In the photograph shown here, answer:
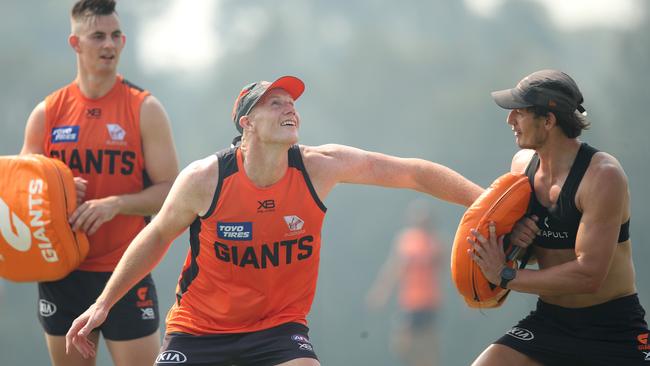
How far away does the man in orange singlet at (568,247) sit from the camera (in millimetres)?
3713

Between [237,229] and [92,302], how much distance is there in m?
1.34

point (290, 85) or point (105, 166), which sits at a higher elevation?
point (290, 85)

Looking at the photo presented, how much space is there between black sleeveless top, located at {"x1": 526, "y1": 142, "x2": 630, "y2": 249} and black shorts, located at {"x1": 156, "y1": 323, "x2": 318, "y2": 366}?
1184mm

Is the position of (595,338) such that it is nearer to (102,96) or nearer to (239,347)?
(239,347)

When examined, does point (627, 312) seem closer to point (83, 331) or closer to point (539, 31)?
point (83, 331)

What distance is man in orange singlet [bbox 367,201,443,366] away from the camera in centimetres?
1019

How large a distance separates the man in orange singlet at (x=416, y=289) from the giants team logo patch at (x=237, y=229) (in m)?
6.31

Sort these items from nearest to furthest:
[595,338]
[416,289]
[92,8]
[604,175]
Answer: [604,175]
[595,338]
[92,8]
[416,289]

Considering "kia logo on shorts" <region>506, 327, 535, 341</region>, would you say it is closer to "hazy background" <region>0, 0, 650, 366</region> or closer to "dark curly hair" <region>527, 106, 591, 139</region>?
"dark curly hair" <region>527, 106, 591, 139</region>

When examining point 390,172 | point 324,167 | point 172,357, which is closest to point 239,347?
point 172,357

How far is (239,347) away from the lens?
3959 mm

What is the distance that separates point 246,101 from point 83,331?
4.25 feet

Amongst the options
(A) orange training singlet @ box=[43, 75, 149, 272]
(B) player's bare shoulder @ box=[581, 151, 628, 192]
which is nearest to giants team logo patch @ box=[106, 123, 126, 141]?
(A) orange training singlet @ box=[43, 75, 149, 272]

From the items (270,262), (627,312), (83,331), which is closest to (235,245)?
(270,262)
